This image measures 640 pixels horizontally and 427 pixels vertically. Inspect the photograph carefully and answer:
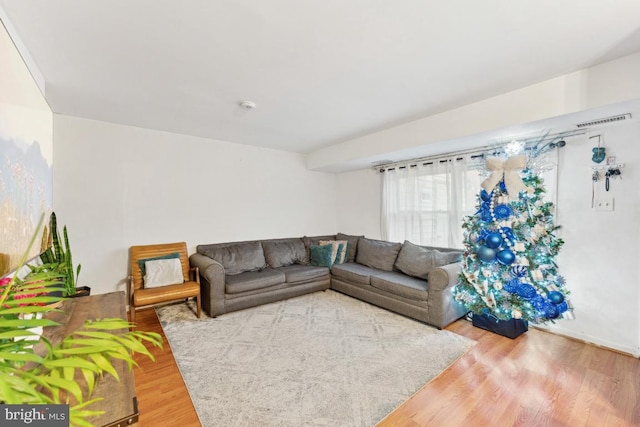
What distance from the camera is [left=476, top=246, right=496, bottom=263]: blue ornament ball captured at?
2.69 m

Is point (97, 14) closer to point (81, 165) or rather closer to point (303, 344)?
point (81, 165)

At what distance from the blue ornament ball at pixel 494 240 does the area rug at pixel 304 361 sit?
98 cm

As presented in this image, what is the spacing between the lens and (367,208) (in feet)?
15.9

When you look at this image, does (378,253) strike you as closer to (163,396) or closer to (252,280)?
(252,280)

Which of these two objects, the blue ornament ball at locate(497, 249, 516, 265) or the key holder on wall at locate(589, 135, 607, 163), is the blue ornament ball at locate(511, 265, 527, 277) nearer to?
the blue ornament ball at locate(497, 249, 516, 265)

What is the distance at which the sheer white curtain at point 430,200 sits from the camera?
3.53m

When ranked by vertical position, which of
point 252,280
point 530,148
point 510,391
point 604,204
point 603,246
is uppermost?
point 530,148

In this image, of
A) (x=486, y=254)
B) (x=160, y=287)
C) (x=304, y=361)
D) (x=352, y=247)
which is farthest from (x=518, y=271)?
(x=160, y=287)

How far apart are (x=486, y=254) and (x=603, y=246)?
3.39 feet

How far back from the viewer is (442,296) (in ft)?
9.38

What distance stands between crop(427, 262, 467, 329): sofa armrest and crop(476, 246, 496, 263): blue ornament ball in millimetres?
330

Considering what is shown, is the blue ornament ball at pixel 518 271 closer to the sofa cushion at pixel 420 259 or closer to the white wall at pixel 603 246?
the white wall at pixel 603 246

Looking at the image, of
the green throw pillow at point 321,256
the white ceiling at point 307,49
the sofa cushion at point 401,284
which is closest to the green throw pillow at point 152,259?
the white ceiling at point 307,49

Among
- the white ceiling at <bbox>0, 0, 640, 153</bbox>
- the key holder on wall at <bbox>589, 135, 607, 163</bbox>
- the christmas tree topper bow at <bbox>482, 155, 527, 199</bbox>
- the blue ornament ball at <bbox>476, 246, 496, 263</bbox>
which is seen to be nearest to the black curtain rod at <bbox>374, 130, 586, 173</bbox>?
the key holder on wall at <bbox>589, 135, 607, 163</bbox>
